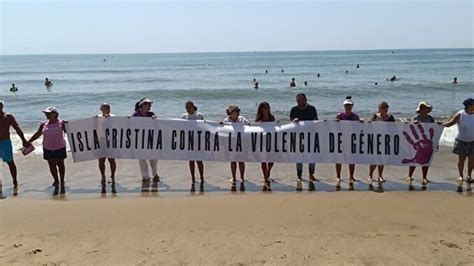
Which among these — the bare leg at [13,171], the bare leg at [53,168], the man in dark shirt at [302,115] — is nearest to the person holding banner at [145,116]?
the bare leg at [53,168]

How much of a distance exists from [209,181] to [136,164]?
98.1 inches

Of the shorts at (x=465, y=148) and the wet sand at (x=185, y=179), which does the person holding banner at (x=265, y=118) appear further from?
the shorts at (x=465, y=148)

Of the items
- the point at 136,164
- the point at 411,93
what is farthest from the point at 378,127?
the point at 411,93

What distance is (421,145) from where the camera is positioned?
8.88 metres

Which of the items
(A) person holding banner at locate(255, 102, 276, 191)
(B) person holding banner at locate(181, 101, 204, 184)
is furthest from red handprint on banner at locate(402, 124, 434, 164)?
(B) person holding banner at locate(181, 101, 204, 184)

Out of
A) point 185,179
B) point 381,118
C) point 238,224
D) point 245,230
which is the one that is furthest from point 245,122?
point 245,230

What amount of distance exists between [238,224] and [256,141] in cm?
287

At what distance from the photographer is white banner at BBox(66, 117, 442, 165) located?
8.94m

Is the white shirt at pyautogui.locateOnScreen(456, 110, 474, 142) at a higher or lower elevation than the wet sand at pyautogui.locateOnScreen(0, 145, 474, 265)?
higher

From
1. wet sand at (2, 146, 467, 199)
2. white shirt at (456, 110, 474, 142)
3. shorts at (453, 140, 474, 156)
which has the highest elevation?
white shirt at (456, 110, 474, 142)

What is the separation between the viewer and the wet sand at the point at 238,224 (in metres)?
5.28

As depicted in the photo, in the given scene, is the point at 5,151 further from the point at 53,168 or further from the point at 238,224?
the point at 238,224

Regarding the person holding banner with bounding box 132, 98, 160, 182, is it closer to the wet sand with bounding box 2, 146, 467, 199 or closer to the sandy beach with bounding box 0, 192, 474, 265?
the wet sand with bounding box 2, 146, 467, 199

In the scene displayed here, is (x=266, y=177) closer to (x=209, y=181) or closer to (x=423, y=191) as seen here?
(x=209, y=181)
